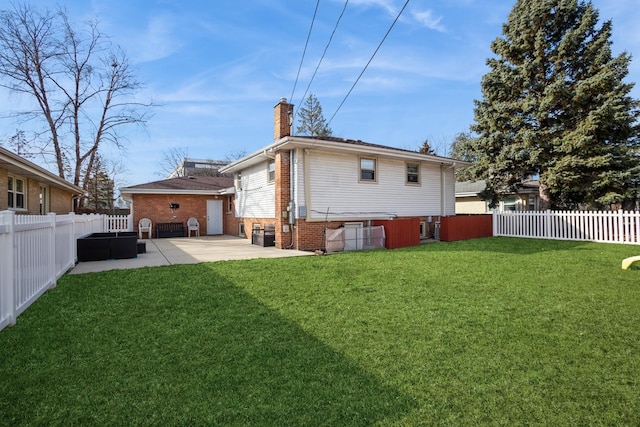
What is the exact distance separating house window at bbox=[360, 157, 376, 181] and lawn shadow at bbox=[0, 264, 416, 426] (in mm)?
8847

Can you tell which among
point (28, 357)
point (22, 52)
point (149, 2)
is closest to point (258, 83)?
point (149, 2)

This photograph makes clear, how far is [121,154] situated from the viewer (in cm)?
2462

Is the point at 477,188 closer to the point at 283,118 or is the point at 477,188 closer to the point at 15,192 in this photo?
the point at 283,118

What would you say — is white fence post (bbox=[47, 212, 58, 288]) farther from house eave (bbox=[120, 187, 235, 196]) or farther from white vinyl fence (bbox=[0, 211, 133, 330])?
house eave (bbox=[120, 187, 235, 196])

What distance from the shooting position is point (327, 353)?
3207 millimetres

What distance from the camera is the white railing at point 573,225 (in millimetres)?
11617

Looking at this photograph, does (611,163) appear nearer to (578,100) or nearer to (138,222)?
(578,100)

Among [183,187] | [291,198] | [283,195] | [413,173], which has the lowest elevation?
[291,198]

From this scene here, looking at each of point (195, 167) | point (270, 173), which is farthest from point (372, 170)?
point (195, 167)

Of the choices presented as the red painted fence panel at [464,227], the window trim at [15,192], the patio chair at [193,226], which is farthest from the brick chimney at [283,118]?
the window trim at [15,192]

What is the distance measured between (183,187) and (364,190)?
10.8 meters

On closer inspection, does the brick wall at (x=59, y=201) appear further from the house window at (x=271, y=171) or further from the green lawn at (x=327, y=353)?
the green lawn at (x=327, y=353)

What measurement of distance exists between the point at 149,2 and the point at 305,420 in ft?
35.7

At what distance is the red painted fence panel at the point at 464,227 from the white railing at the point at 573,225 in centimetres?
41
